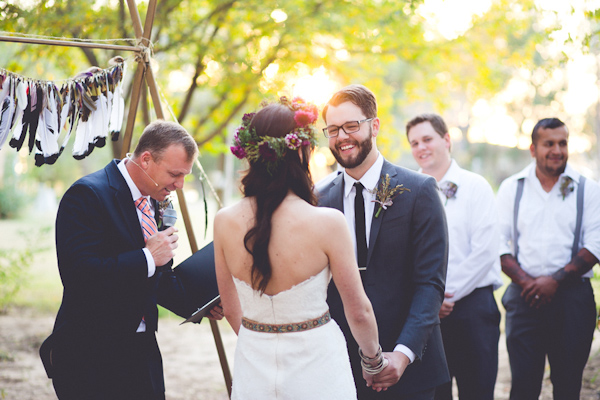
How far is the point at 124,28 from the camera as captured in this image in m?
6.87

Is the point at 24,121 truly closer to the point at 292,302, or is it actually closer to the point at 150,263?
the point at 150,263

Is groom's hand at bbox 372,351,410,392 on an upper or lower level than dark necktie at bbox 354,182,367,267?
lower

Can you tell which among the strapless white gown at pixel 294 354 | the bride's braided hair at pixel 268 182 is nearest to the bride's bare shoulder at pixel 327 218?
the bride's braided hair at pixel 268 182

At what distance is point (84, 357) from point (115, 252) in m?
0.55

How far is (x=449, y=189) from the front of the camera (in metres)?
4.02

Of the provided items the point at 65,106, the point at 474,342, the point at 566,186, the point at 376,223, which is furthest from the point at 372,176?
the point at 566,186

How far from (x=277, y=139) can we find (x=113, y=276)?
3.73 ft

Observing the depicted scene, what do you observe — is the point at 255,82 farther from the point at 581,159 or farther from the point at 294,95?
the point at 581,159

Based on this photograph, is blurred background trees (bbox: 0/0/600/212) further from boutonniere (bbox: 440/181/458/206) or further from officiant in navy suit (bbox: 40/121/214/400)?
officiant in navy suit (bbox: 40/121/214/400)

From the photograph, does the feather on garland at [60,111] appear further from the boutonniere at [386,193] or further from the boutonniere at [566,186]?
the boutonniere at [566,186]

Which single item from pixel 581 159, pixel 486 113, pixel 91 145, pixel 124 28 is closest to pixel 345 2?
pixel 124 28

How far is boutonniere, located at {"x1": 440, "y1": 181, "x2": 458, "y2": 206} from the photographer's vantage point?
13.1 feet

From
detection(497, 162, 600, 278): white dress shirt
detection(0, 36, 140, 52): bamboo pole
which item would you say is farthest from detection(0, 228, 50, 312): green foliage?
detection(497, 162, 600, 278): white dress shirt

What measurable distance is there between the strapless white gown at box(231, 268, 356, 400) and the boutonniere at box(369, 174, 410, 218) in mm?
660
